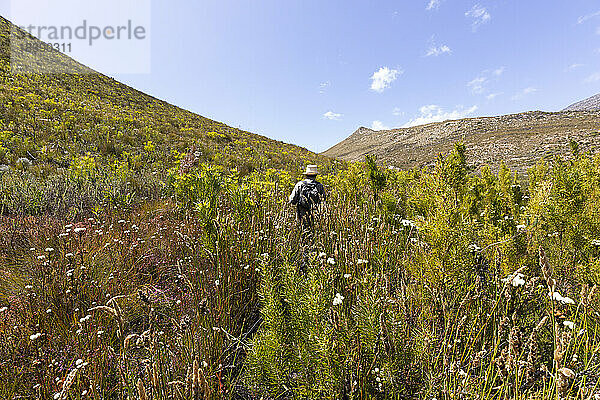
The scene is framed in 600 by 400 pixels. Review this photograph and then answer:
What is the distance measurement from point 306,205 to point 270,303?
130 inches

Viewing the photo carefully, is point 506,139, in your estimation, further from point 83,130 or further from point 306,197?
point 83,130

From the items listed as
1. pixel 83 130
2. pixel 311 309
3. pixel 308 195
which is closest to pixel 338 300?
pixel 311 309

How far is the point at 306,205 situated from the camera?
4.93m

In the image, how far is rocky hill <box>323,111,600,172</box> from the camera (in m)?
21.7

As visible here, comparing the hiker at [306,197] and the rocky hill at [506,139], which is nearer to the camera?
the hiker at [306,197]

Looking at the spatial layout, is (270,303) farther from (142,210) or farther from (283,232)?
(142,210)

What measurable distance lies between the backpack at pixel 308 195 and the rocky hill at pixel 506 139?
7.36m

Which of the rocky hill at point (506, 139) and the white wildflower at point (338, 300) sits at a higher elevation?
the rocky hill at point (506, 139)

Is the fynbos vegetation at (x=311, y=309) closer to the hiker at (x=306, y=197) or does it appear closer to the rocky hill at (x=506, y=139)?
the hiker at (x=306, y=197)

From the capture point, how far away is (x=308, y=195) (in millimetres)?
4844

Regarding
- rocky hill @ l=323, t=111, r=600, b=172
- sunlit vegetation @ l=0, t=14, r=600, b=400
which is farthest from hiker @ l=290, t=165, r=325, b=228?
rocky hill @ l=323, t=111, r=600, b=172

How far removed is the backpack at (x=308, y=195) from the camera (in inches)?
191

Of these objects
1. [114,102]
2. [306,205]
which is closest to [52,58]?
[114,102]

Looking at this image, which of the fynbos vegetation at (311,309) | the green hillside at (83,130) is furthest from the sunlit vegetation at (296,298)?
the green hillside at (83,130)
